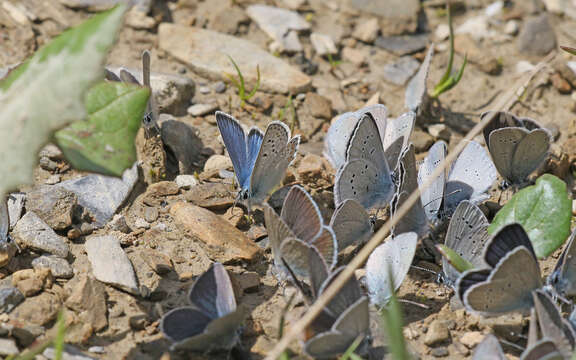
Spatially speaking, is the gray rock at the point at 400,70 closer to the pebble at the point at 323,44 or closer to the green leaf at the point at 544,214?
the pebble at the point at 323,44

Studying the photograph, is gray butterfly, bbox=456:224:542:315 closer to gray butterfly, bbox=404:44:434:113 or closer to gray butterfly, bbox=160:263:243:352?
gray butterfly, bbox=160:263:243:352

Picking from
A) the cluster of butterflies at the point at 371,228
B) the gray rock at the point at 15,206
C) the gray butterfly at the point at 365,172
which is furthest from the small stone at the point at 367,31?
the gray rock at the point at 15,206

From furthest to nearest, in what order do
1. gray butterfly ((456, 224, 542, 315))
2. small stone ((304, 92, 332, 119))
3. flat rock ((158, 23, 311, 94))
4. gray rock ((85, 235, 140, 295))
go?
flat rock ((158, 23, 311, 94))
small stone ((304, 92, 332, 119))
gray rock ((85, 235, 140, 295))
gray butterfly ((456, 224, 542, 315))

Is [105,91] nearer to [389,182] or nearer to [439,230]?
[389,182]

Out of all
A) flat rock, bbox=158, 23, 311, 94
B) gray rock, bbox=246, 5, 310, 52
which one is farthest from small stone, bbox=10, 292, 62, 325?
gray rock, bbox=246, 5, 310, 52

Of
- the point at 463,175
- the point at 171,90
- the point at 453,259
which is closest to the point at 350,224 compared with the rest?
the point at 453,259

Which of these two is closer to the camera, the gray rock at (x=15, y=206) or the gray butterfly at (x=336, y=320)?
the gray butterfly at (x=336, y=320)
